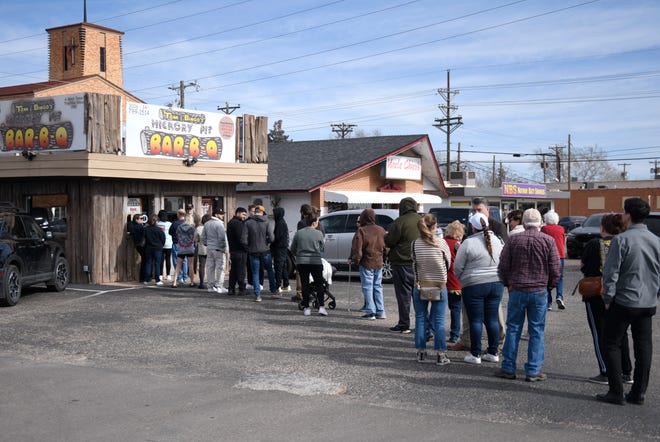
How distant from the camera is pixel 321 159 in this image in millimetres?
31109

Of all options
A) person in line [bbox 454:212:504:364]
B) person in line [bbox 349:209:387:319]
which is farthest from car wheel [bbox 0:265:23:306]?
person in line [bbox 454:212:504:364]

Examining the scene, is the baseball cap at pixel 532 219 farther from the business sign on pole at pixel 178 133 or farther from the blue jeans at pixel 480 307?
the business sign on pole at pixel 178 133

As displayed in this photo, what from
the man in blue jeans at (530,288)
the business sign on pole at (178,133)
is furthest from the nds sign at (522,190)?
the man in blue jeans at (530,288)

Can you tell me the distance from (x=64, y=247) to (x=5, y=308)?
4.53 metres

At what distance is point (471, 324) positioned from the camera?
27.9 feet

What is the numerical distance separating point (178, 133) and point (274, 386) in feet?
41.2

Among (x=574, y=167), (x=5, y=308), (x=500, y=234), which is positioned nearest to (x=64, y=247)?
(x=5, y=308)

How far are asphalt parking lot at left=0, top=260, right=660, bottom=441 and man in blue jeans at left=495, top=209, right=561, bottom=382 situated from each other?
0.24m

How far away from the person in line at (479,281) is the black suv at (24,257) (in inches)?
344

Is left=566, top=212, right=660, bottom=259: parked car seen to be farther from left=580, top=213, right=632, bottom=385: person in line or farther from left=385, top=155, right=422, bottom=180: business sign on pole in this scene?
left=580, top=213, right=632, bottom=385: person in line

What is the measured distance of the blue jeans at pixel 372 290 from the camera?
1195cm

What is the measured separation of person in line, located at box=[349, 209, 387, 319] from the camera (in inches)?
469

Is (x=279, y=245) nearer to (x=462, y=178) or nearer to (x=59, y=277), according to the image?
(x=59, y=277)

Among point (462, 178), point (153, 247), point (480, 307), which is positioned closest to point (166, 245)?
point (153, 247)
